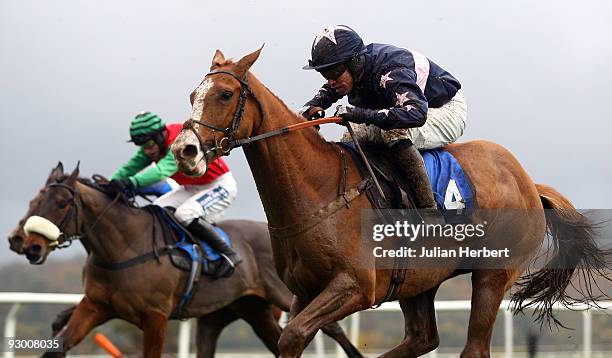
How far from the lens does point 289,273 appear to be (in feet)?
18.2

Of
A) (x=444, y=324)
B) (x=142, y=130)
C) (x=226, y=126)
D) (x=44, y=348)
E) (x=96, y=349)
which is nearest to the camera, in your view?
(x=226, y=126)

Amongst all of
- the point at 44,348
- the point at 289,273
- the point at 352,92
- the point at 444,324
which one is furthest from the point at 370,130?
the point at 444,324

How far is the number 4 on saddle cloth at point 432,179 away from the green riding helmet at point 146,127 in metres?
3.61

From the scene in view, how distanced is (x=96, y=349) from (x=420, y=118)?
6517mm

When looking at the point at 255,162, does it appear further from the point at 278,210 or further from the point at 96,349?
the point at 96,349

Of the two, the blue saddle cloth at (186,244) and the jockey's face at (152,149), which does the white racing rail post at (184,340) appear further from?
the jockey's face at (152,149)

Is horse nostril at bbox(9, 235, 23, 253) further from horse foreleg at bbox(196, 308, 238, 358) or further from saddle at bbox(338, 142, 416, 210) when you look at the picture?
saddle at bbox(338, 142, 416, 210)

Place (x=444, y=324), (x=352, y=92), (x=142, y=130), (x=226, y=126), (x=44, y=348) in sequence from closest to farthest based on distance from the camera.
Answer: (x=226, y=126)
(x=352, y=92)
(x=44, y=348)
(x=142, y=130)
(x=444, y=324)

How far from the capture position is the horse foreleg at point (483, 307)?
5.98 metres

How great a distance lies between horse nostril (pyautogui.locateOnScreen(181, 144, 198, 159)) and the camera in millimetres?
4918

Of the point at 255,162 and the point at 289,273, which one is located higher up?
the point at 255,162

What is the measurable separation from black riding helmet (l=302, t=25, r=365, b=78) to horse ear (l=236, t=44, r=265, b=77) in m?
0.41

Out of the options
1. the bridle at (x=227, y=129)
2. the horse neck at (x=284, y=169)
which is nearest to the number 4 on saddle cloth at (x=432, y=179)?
the horse neck at (x=284, y=169)

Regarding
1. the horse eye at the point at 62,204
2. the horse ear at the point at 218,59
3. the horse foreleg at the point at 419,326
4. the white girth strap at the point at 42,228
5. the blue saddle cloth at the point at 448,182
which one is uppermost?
the horse ear at the point at 218,59
